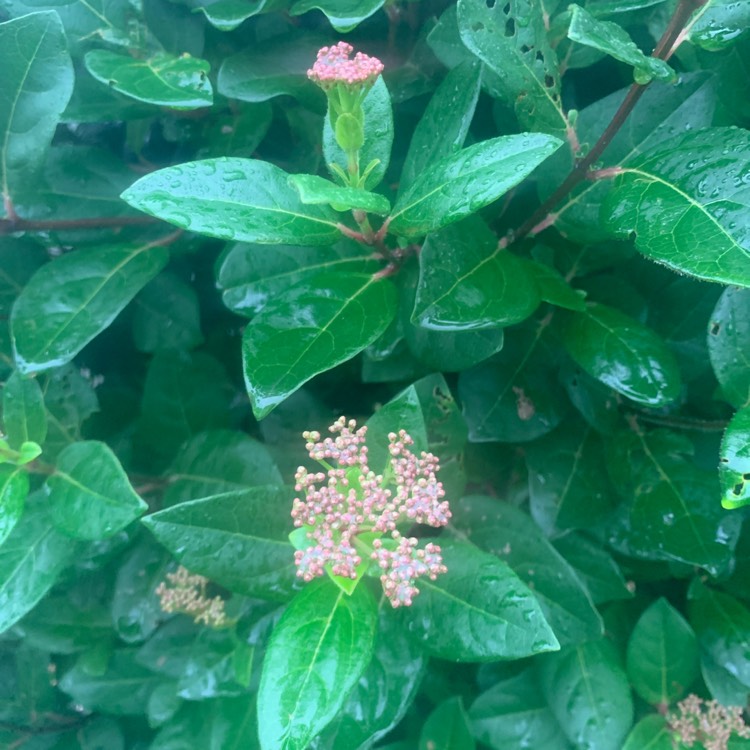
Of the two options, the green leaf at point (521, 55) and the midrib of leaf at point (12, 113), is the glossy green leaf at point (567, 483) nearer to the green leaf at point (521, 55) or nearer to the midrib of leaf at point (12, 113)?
→ the green leaf at point (521, 55)

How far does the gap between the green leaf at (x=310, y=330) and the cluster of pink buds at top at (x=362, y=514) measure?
83 millimetres

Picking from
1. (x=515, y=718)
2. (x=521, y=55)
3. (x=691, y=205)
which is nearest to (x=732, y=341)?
(x=691, y=205)

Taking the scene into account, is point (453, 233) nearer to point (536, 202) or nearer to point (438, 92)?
point (438, 92)

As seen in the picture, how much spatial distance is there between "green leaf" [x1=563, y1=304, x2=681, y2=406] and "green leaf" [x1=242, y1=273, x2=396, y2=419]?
A: 34 cm

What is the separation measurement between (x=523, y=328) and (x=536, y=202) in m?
0.24

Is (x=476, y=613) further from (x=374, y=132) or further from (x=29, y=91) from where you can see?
(x=29, y=91)

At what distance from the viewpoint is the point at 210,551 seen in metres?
1.04

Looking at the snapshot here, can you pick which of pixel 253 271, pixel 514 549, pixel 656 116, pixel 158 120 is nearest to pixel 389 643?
pixel 514 549

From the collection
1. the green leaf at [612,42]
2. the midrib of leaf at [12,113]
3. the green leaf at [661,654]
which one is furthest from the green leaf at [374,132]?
the green leaf at [661,654]

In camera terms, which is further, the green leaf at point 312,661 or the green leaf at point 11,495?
the green leaf at point 11,495

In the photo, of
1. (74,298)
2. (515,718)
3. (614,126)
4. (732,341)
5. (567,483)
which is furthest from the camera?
(515,718)

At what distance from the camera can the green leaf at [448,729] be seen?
1.34m

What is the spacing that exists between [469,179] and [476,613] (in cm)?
62

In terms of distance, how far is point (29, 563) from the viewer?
1.15 metres
